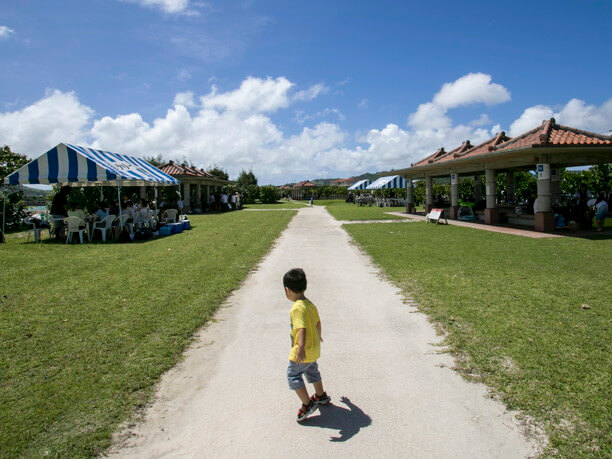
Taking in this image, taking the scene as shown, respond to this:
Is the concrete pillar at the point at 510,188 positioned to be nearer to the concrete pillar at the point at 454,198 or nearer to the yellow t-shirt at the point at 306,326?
the concrete pillar at the point at 454,198

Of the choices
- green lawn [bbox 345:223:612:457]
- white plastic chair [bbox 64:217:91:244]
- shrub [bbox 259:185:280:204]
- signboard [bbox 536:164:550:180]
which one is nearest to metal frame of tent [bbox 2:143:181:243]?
white plastic chair [bbox 64:217:91:244]

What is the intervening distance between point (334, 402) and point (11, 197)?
20.7 metres

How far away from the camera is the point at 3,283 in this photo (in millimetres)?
7449

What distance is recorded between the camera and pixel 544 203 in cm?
1475

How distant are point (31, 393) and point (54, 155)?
42.3 feet

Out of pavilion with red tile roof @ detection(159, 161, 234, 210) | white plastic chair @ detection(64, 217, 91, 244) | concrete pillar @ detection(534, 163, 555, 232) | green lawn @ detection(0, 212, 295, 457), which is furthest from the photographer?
pavilion with red tile roof @ detection(159, 161, 234, 210)

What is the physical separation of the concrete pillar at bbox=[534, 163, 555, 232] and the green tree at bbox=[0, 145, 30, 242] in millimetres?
20844

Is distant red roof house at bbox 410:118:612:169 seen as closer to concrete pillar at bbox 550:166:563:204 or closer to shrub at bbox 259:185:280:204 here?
concrete pillar at bbox 550:166:563:204

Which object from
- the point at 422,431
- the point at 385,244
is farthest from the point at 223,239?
the point at 422,431

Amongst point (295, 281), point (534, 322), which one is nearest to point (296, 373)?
point (295, 281)

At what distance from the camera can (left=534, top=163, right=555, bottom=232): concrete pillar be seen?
47.2 feet

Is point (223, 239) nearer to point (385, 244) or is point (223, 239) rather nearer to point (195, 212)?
point (385, 244)

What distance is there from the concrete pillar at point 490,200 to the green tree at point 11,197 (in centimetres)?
2046

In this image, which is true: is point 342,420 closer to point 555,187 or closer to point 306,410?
point 306,410
